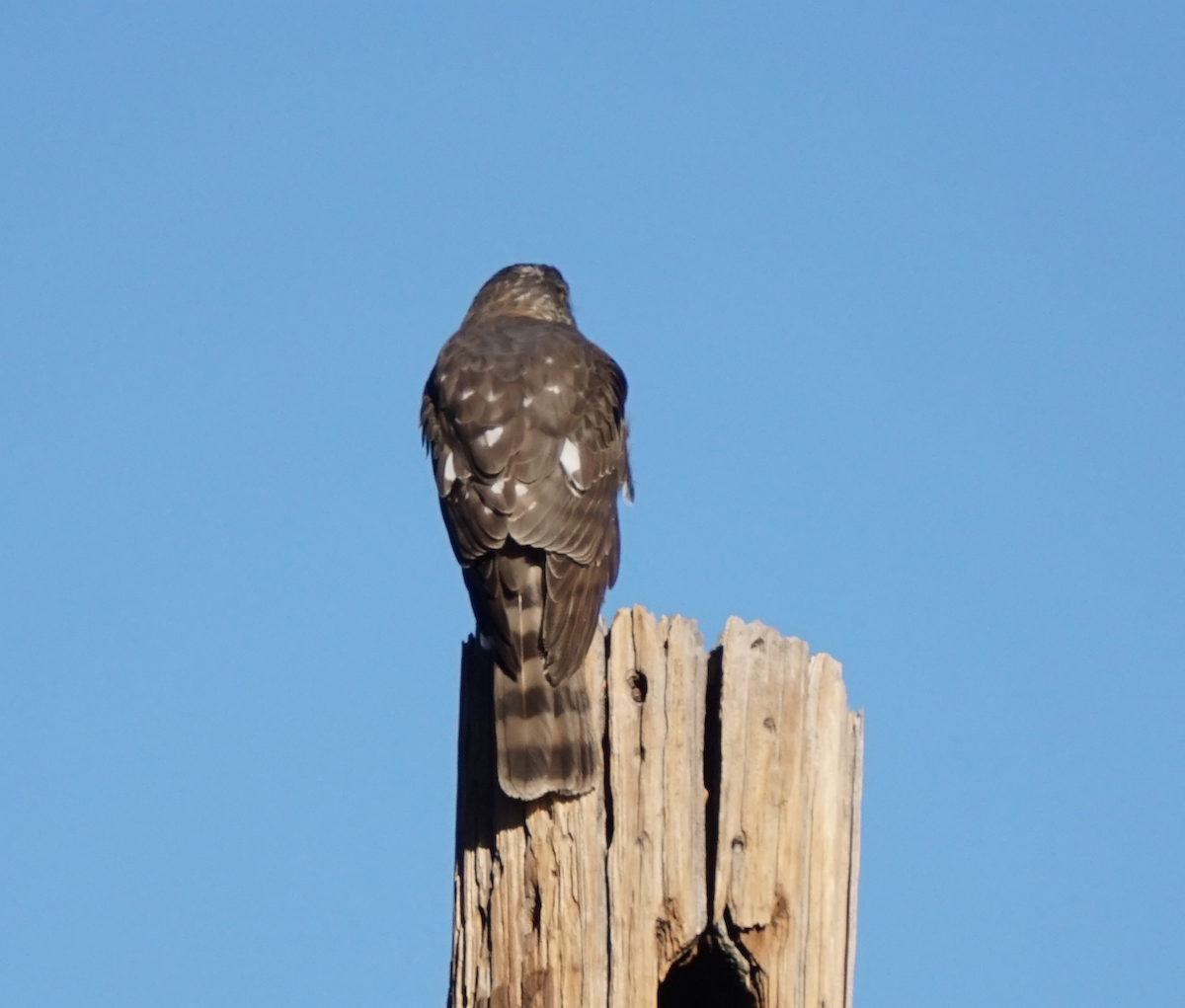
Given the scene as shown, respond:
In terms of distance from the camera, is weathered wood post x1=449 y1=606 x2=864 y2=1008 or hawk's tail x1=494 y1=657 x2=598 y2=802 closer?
weathered wood post x1=449 y1=606 x2=864 y2=1008

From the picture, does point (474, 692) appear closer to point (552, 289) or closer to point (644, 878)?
point (644, 878)

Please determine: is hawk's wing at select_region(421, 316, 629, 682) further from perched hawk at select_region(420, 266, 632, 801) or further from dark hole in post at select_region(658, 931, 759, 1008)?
dark hole in post at select_region(658, 931, 759, 1008)

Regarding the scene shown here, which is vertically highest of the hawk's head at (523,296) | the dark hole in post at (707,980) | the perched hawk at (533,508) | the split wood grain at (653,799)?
the hawk's head at (523,296)

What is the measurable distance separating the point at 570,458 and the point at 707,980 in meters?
1.89

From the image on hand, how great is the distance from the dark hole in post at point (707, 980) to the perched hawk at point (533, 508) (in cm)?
47

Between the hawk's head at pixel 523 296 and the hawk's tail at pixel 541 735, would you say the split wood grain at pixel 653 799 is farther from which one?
the hawk's head at pixel 523 296

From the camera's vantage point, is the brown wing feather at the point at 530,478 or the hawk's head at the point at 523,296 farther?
the hawk's head at the point at 523,296

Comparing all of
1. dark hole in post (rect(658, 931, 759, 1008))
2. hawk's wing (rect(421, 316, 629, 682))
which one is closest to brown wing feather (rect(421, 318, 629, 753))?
hawk's wing (rect(421, 316, 629, 682))

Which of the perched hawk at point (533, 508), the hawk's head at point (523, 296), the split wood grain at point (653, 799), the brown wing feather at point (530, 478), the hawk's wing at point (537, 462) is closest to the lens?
the split wood grain at point (653, 799)

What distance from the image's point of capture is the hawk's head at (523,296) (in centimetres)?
755

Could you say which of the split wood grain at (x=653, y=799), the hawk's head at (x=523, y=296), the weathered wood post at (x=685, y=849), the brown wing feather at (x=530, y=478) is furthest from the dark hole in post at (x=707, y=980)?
the hawk's head at (x=523, y=296)

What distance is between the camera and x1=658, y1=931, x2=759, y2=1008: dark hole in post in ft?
12.7

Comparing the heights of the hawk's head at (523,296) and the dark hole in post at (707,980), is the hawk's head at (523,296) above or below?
above

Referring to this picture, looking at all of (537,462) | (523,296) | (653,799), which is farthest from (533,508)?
(523,296)
